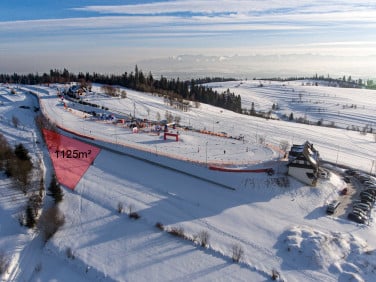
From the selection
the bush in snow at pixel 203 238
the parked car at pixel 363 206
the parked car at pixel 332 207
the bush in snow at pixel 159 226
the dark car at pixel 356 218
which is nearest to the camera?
the bush in snow at pixel 203 238

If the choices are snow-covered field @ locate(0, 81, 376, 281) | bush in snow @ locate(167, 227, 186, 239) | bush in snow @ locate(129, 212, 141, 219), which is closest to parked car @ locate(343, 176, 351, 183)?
snow-covered field @ locate(0, 81, 376, 281)

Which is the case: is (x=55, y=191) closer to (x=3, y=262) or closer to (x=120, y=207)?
(x=120, y=207)

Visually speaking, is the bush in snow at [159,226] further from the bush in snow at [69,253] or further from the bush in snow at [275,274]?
the bush in snow at [275,274]

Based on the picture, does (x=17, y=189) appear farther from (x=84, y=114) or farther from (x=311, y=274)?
(x=84, y=114)

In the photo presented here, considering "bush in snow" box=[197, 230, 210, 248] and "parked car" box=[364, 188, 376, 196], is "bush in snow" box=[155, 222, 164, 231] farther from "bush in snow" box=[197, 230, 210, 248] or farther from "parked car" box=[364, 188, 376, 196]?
"parked car" box=[364, 188, 376, 196]
